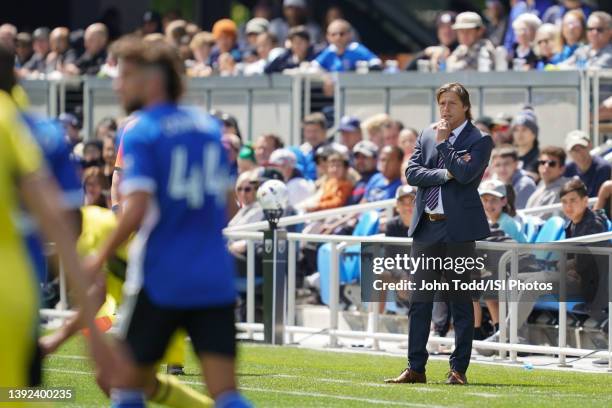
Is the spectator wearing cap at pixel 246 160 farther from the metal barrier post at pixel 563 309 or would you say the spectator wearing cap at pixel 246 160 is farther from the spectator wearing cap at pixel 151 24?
the spectator wearing cap at pixel 151 24

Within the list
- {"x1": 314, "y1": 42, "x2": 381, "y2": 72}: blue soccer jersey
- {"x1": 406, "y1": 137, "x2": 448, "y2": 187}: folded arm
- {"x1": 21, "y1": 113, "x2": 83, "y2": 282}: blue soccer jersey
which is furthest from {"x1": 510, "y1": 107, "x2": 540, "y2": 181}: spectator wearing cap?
{"x1": 21, "y1": 113, "x2": 83, "y2": 282}: blue soccer jersey

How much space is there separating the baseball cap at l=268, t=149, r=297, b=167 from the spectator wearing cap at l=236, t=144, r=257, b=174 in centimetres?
20

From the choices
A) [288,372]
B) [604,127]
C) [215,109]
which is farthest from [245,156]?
[288,372]

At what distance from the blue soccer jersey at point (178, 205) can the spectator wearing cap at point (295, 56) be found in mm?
13364

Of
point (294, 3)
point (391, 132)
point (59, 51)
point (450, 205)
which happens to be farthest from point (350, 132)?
point (59, 51)

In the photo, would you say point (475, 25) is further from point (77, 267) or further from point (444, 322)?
point (77, 267)

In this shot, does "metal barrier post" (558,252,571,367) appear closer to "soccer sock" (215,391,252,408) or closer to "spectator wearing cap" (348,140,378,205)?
"spectator wearing cap" (348,140,378,205)

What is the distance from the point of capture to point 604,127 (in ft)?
55.8

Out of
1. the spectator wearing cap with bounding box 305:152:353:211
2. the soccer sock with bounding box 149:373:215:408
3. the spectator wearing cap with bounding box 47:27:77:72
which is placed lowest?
the soccer sock with bounding box 149:373:215:408

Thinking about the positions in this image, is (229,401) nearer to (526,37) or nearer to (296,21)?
(526,37)

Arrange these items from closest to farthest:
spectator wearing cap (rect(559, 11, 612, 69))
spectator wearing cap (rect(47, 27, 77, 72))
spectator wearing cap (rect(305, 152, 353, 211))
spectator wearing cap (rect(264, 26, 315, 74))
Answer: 1. spectator wearing cap (rect(305, 152, 353, 211))
2. spectator wearing cap (rect(559, 11, 612, 69))
3. spectator wearing cap (rect(264, 26, 315, 74))
4. spectator wearing cap (rect(47, 27, 77, 72))

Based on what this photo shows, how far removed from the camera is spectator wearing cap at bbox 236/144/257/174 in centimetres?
1714

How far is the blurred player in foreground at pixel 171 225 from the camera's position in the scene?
244 inches

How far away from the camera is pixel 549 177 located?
49.4ft
